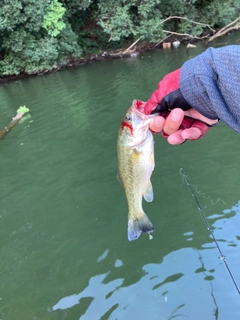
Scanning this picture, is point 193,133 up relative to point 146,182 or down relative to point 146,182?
up

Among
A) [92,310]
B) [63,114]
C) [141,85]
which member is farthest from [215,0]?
[92,310]

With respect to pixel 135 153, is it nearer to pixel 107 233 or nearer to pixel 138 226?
pixel 138 226

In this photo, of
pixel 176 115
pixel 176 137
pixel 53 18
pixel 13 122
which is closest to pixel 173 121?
pixel 176 115

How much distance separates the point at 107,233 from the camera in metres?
5.23

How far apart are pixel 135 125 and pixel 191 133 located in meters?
0.35

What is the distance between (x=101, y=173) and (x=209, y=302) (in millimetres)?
3707

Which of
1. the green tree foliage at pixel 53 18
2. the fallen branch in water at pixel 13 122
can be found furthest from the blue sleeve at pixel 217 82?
the green tree foliage at pixel 53 18

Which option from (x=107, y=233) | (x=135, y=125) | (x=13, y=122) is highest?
(x=135, y=125)

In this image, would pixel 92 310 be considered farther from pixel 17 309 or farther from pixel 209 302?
pixel 209 302

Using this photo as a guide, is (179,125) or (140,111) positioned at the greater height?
(140,111)

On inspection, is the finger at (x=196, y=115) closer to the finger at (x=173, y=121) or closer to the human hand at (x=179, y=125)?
the human hand at (x=179, y=125)

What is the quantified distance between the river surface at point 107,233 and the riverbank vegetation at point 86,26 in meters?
11.5

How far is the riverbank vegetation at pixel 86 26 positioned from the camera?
19.1m

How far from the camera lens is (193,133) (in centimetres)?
213
